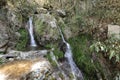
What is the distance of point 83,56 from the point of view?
707 centimetres

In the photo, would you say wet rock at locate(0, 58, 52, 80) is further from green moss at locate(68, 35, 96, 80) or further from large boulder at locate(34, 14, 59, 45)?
large boulder at locate(34, 14, 59, 45)

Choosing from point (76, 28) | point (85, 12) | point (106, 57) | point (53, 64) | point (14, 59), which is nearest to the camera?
point (53, 64)

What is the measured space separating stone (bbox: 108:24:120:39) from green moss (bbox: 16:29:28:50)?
345cm

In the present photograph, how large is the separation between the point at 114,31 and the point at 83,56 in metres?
1.91

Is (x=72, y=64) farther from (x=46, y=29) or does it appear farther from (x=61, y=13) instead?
(x=61, y=13)

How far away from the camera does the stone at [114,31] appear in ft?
25.3

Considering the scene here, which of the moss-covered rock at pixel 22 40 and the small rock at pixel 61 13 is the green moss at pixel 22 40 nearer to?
the moss-covered rock at pixel 22 40

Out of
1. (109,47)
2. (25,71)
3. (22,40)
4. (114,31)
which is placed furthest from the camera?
(22,40)

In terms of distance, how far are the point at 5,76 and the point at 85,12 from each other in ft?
16.8

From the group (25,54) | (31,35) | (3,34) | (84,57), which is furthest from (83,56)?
(3,34)

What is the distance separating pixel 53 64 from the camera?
6.45m

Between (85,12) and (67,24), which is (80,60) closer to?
(67,24)

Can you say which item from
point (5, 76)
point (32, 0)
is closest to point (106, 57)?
point (5, 76)

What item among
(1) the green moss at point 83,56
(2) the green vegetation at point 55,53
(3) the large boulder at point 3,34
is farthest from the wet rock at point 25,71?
(3) the large boulder at point 3,34
